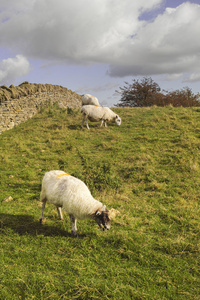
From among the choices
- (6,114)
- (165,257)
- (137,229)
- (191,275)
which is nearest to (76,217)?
(137,229)

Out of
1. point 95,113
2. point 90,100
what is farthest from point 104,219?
point 90,100

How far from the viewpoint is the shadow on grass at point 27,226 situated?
5.11 metres

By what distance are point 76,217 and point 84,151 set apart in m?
7.19

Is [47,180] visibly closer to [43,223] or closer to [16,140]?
[43,223]

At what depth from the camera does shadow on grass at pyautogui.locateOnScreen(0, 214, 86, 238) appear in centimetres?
511

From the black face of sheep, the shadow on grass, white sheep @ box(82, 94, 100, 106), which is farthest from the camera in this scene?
white sheep @ box(82, 94, 100, 106)

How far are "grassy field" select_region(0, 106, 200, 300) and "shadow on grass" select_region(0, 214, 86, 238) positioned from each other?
0.08 ft

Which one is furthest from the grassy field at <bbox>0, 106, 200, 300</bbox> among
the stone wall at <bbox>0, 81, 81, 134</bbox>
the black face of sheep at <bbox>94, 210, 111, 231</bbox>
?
the stone wall at <bbox>0, 81, 81, 134</bbox>

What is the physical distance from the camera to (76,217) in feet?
16.0

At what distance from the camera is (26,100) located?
19.6 meters

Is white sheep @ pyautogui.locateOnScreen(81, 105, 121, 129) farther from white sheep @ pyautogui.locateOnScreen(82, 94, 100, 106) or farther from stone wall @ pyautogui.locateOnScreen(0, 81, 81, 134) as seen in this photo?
stone wall @ pyautogui.locateOnScreen(0, 81, 81, 134)

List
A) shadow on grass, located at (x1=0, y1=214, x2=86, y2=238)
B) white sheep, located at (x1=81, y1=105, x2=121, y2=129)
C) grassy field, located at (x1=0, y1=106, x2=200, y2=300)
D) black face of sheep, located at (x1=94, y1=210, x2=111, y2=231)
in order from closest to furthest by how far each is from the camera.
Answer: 1. grassy field, located at (x1=0, y1=106, x2=200, y2=300)
2. black face of sheep, located at (x1=94, y1=210, x2=111, y2=231)
3. shadow on grass, located at (x1=0, y1=214, x2=86, y2=238)
4. white sheep, located at (x1=81, y1=105, x2=121, y2=129)

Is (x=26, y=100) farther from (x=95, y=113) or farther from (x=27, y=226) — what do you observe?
(x=27, y=226)

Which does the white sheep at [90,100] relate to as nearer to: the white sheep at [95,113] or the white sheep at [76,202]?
the white sheep at [95,113]
